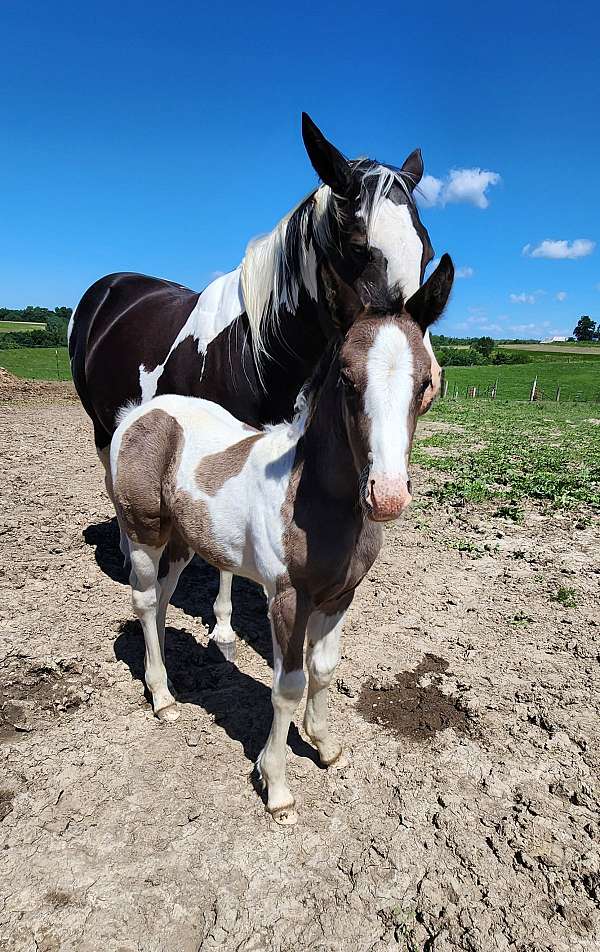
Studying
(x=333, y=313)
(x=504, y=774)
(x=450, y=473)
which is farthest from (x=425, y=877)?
(x=450, y=473)

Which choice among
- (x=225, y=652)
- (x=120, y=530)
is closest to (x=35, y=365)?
(x=120, y=530)

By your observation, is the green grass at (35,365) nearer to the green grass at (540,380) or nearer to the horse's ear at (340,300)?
the horse's ear at (340,300)

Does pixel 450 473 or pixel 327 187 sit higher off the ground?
pixel 327 187

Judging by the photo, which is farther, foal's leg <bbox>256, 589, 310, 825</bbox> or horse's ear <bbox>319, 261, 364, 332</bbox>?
foal's leg <bbox>256, 589, 310, 825</bbox>

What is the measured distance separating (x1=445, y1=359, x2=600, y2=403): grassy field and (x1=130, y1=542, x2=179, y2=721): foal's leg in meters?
30.4

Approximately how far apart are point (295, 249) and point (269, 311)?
0.39 metres

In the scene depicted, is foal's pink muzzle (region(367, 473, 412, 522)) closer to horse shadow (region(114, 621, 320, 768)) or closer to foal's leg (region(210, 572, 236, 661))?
horse shadow (region(114, 621, 320, 768))

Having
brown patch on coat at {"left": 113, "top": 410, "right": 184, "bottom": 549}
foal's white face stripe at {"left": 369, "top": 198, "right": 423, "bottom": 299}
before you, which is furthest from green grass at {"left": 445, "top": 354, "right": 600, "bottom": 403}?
brown patch on coat at {"left": 113, "top": 410, "right": 184, "bottom": 549}

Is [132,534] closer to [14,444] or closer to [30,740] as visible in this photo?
[30,740]

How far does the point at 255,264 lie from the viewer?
10.9 feet

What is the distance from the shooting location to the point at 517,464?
31.1 ft

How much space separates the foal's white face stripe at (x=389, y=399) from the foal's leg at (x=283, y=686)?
34.1 inches

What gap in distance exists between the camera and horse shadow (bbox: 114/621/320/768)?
3031 mm

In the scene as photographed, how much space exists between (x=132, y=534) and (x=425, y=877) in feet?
7.01
